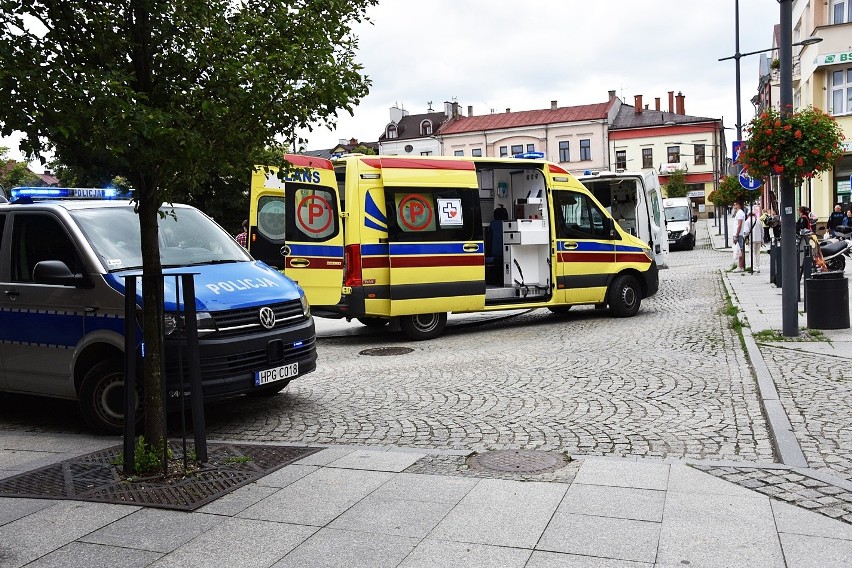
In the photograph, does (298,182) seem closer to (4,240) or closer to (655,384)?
(4,240)

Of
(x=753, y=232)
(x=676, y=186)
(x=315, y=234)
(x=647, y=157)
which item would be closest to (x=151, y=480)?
(x=315, y=234)

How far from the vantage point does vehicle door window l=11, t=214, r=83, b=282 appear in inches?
290

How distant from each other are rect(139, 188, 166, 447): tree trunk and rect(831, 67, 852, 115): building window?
3443cm

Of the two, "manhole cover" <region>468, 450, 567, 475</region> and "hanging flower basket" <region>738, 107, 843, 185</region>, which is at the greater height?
"hanging flower basket" <region>738, 107, 843, 185</region>

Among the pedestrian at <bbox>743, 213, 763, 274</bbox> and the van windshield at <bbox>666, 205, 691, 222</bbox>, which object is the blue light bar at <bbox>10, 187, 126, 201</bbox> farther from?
the van windshield at <bbox>666, 205, 691, 222</bbox>

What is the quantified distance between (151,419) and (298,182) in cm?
692

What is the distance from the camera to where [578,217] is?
14539mm

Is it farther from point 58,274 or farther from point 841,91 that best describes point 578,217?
point 841,91

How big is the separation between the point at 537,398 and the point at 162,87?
4611 millimetres

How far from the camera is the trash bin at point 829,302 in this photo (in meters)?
11.4

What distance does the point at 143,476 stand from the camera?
543 centimetres

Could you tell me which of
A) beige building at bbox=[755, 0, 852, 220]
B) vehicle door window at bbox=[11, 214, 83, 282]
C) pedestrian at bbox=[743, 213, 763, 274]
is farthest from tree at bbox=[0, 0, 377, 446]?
beige building at bbox=[755, 0, 852, 220]

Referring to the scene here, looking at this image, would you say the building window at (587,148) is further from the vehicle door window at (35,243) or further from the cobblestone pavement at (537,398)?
the vehicle door window at (35,243)

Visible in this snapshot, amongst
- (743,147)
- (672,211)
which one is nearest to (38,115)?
(743,147)
